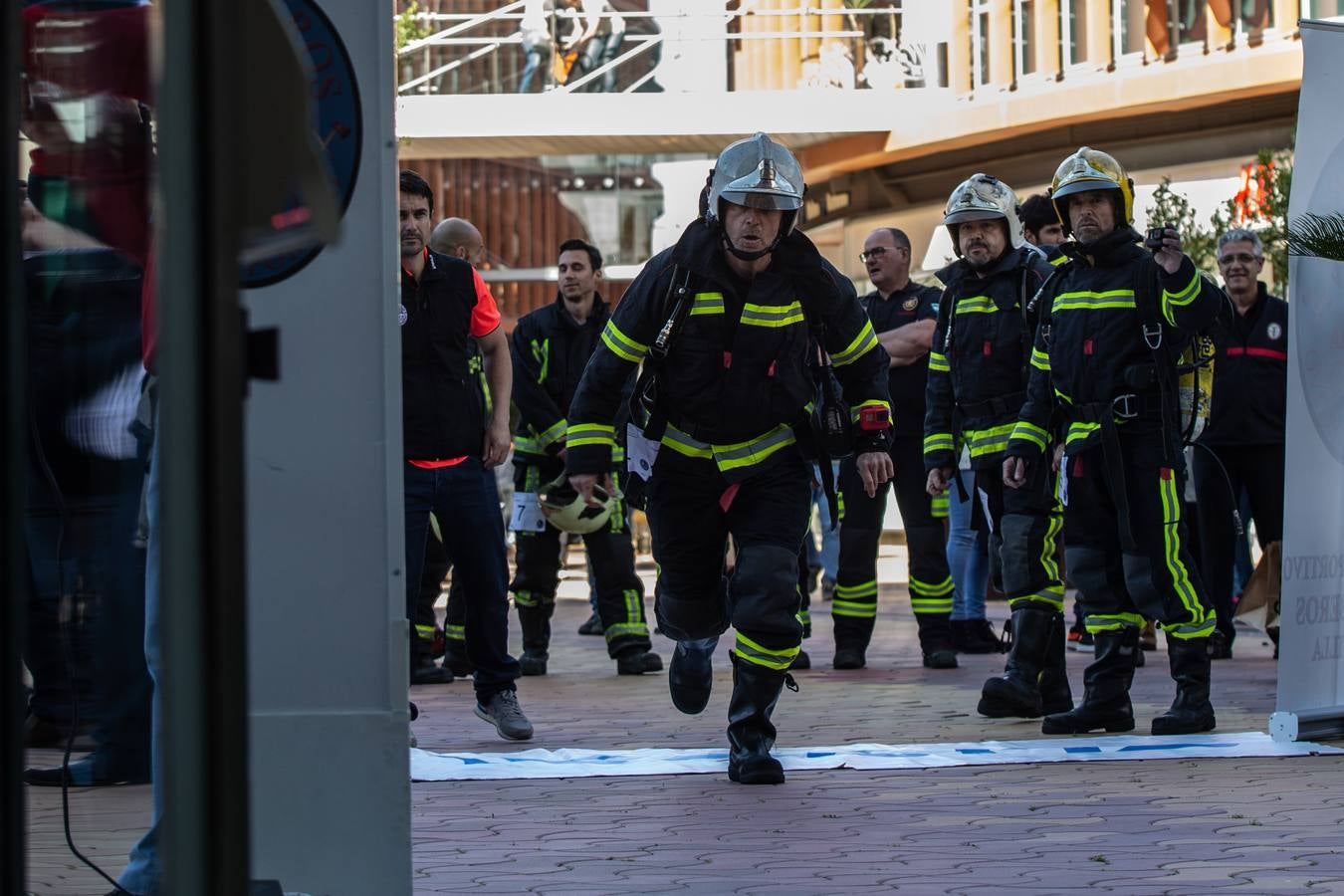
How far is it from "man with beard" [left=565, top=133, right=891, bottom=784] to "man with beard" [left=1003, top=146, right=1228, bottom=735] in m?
1.08

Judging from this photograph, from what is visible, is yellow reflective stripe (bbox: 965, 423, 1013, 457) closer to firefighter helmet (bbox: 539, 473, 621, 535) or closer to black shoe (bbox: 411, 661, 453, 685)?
firefighter helmet (bbox: 539, 473, 621, 535)

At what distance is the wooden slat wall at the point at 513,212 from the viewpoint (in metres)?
26.9

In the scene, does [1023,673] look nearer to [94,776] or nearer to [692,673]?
[692,673]

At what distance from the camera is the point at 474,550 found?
788cm

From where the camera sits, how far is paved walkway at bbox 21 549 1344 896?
196 inches

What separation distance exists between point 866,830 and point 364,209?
2505 millimetres

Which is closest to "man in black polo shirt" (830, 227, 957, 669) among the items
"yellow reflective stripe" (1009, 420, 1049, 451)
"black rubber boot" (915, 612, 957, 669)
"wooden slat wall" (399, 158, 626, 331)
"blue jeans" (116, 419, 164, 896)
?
"black rubber boot" (915, 612, 957, 669)

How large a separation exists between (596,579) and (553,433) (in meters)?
0.80

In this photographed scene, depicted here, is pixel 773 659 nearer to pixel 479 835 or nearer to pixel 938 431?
pixel 479 835

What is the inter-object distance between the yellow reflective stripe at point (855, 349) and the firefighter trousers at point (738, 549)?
0.38 meters

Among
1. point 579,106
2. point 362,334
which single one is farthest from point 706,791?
point 579,106

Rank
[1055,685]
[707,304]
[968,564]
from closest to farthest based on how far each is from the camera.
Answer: [707,304], [1055,685], [968,564]

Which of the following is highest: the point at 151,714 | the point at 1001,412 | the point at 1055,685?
the point at 1001,412

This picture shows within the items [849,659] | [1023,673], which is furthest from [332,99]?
[849,659]
